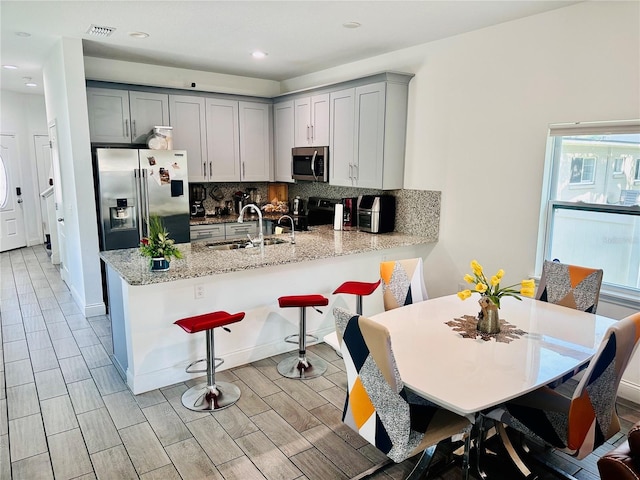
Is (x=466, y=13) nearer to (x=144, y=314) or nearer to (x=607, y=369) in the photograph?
(x=607, y=369)

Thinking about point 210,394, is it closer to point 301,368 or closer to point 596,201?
point 301,368

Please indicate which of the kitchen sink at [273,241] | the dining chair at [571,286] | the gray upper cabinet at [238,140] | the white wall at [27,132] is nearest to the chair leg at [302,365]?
the kitchen sink at [273,241]

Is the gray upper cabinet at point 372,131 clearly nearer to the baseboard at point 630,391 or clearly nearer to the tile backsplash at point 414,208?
the tile backsplash at point 414,208

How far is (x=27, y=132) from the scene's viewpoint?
8000 mm

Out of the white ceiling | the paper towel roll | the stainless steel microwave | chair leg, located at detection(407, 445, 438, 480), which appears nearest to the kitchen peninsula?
the paper towel roll

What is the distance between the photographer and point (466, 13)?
3320 millimetres

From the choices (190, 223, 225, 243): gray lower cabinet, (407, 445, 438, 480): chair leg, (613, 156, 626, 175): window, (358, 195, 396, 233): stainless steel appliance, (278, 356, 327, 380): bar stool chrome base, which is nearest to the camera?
(407, 445, 438, 480): chair leg

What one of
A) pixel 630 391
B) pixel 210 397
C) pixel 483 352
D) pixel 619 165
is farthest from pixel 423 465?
pixel 619 165

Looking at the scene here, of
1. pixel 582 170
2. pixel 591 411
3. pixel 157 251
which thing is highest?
pixel 582 170

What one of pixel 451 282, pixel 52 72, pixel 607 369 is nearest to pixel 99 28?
pixel 52 72

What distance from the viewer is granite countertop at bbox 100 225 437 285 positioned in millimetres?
2949

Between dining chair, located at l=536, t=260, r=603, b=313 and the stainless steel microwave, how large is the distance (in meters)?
2.69

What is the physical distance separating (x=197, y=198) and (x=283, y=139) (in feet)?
4.58

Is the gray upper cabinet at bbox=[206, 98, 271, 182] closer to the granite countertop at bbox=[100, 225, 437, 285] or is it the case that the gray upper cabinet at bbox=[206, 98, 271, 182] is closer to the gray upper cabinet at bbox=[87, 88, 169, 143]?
the gray upper cabinet at bbox=[87, 88, 169, 143]
